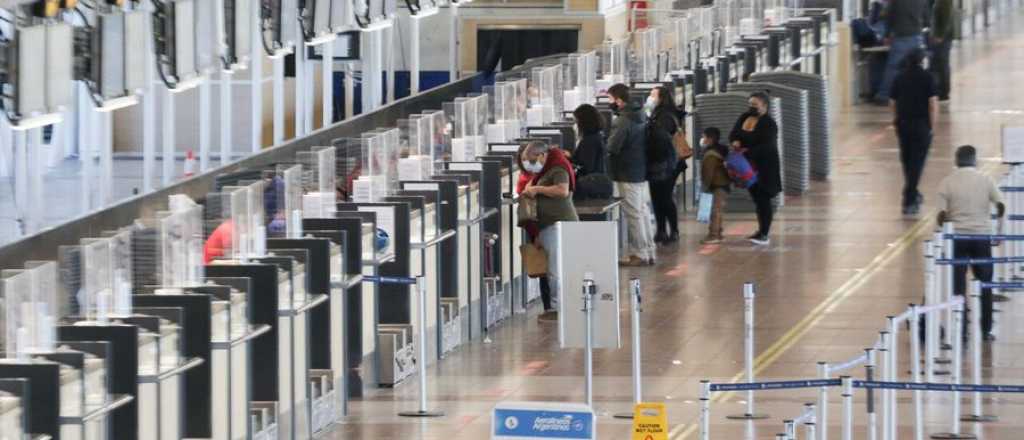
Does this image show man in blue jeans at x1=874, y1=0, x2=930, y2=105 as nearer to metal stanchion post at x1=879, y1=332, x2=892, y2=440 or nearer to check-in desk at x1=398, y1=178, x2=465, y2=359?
check-in desk at x1=398, y1=178, x2=465, y2=359

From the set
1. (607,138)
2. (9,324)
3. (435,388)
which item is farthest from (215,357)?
(607,138)

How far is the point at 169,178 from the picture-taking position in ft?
80.0

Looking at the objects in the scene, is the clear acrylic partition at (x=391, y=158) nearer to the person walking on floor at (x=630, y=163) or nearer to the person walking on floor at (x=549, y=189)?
the person walking on floor at (x=549, y=189)

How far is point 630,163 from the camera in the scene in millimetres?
22062

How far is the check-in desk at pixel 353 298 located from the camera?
53.6ft

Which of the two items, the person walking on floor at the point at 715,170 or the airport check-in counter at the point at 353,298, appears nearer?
the airport check-in counter at the point at 353,298

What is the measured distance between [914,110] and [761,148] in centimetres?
195

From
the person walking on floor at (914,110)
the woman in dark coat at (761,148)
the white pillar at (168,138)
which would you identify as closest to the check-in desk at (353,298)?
the white pillar at (168,138)

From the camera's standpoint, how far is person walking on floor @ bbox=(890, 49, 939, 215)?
2503cm

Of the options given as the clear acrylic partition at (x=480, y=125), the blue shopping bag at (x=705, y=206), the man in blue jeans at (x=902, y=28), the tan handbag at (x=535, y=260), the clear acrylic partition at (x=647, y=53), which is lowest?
the tan handbag at (x=535, y=260)

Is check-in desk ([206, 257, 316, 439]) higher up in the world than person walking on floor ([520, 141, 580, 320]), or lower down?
lower down

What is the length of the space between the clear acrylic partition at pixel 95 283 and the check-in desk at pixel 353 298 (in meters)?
3.46

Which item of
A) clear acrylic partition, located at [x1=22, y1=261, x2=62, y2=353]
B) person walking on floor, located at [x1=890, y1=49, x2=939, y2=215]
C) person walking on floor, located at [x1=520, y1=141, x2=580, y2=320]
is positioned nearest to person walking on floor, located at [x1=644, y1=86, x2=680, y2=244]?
person walking on floor, located at [x1=890, y1=49, x2=939, y2=215]

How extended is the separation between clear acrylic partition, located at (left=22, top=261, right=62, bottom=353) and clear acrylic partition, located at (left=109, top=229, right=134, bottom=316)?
80cm
